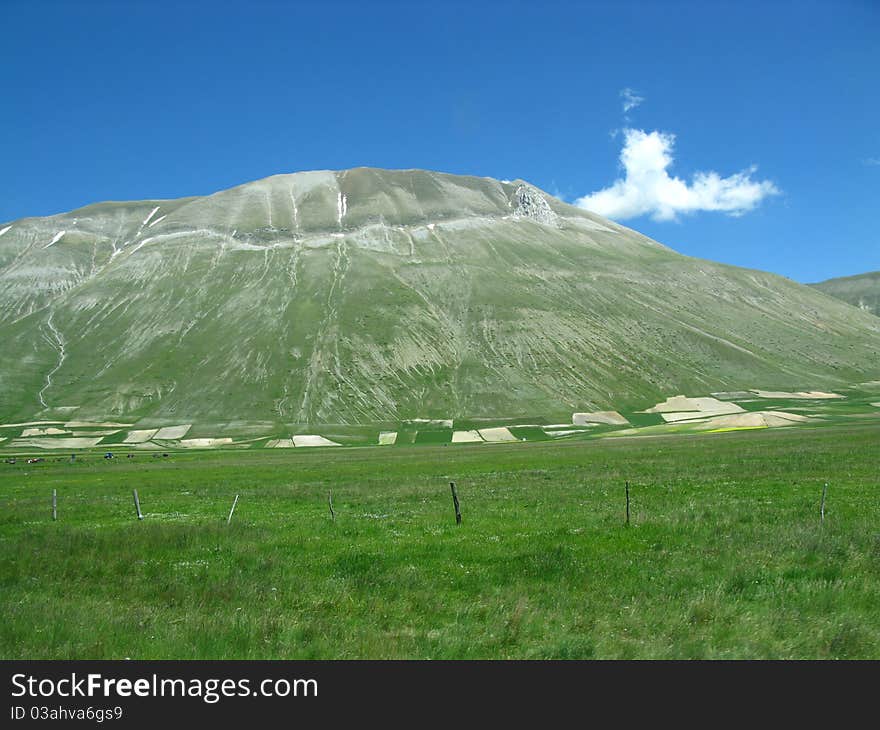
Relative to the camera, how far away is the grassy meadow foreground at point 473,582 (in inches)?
419

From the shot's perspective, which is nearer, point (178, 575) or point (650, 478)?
point (178, 575)

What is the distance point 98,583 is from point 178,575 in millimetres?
1969

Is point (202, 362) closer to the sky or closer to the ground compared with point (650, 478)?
closer to the sky

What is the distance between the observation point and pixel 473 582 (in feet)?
47.4

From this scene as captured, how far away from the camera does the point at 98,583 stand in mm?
15180

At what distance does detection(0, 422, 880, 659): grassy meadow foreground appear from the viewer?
1065 centimetres
